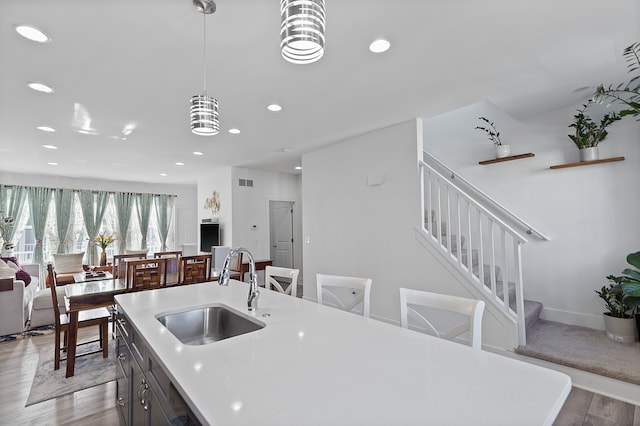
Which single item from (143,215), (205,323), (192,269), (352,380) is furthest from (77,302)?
(143,215)

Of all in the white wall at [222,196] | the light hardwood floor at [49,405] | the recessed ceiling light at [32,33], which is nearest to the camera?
the recessed ceiling light at [32,33]

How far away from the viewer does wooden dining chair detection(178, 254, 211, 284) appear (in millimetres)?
3543

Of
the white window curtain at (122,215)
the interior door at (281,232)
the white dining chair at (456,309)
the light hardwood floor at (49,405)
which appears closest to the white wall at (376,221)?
the white dining chair at (456,309)

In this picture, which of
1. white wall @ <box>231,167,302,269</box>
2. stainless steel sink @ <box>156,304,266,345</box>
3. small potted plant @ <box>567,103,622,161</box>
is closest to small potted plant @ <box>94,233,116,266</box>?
white wall @ <box>231,167,302,269</box>

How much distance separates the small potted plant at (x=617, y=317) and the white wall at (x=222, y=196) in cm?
569

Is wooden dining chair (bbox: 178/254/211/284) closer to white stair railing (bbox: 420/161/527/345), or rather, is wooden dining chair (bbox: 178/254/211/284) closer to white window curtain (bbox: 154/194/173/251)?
white stair railing (bbox: 420/161/527/345)

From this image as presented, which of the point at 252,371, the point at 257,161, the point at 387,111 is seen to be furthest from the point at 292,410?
the point at 257,161

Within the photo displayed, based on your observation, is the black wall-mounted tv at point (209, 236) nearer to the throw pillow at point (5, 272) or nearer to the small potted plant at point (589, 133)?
the throw pillow at point (5, 272)

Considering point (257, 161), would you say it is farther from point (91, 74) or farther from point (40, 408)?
point (40, 408)

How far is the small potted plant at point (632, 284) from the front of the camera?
8.49 feet

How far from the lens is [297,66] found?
2420 mm

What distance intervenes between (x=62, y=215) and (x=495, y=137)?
8.94 meters

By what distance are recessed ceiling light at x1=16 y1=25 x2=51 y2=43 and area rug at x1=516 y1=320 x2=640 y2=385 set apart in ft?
14.3

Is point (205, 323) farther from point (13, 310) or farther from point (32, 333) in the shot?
point (13, 310)
